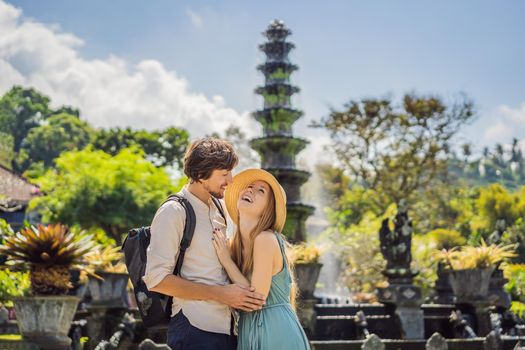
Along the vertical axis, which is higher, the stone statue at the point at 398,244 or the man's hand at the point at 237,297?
the stone statue at the point at 398,244

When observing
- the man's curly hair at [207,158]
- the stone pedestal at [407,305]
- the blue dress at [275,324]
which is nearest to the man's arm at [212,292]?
the blue dress at [275,324]

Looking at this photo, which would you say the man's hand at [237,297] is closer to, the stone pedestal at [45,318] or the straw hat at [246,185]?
the straw hat at [246,185]

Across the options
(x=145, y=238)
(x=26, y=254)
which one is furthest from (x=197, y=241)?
(x=26, y=254)

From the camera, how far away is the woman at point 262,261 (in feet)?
11.5

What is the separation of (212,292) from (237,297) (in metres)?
0.13

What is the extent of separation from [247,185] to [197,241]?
1.68ft

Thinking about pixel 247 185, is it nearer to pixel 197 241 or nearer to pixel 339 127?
pixel 197 241

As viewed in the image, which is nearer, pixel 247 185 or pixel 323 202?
pixel 247 185

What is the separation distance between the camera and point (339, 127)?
3588 cm

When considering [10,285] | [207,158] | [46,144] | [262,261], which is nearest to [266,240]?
[262,261]

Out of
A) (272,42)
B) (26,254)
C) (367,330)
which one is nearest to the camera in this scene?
(26,254)

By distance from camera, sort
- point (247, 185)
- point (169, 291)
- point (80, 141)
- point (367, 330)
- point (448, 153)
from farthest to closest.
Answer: point (80, 141), point (448, 153), point (367, 330), point (247, 185), point (169, 291)

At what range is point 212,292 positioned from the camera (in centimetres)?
341

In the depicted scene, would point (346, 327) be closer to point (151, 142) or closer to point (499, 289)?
point (499, 289)
